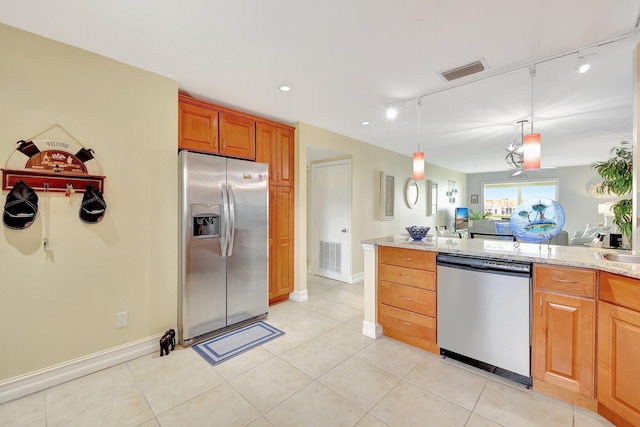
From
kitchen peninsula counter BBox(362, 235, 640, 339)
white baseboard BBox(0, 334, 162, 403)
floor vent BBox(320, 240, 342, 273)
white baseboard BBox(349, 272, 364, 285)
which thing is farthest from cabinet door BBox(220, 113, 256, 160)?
white baseboard BBox(349, 272, 364, 285)

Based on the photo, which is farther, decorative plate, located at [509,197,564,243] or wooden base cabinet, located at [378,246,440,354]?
wooden base cabinet, located at [378,246,440,354]

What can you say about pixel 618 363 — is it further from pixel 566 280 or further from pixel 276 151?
pixel 276 151

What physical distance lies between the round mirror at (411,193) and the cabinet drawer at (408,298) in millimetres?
3710

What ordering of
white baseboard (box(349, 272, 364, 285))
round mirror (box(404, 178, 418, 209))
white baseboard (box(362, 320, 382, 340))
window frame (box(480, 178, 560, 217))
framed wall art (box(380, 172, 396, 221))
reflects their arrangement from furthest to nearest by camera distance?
window frame (box(480, 178, 560, 217)) < round mirror (box(404, 178, 418, 209)) < framed wall art (box(380, 172, 396, 221)) < white baseboard (box(349, 272, 364, 285)) < white baseboard (box(362, 320, 382, 340))

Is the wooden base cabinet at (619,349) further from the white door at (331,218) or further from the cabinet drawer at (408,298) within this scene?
the white door at (331,218)

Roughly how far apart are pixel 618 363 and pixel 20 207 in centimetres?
395

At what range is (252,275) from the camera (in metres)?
3.02

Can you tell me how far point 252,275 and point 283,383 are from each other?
126 cm

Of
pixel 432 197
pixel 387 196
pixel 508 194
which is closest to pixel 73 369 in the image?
pixel 387 196

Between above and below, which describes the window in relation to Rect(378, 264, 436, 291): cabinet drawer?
above

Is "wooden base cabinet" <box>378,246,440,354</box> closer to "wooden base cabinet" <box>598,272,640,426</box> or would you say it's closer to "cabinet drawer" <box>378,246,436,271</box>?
"cabinet drawer" <box>378,246,436,271</box>

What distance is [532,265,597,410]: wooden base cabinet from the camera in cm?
170

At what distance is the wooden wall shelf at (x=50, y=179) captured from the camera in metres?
1.84

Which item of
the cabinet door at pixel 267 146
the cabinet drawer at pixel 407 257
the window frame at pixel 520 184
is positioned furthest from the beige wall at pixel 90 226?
the window frame at pixel 520 184
